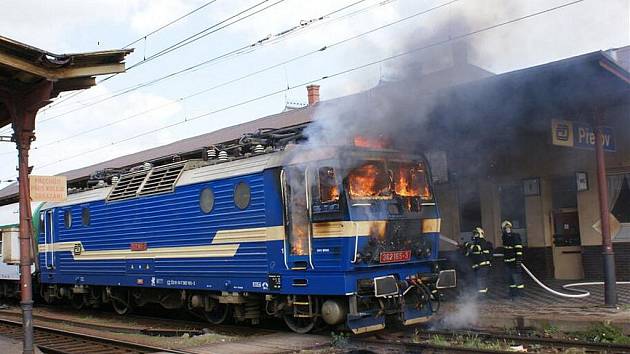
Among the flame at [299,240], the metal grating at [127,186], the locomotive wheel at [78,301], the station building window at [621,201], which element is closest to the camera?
the flame at [299,240]

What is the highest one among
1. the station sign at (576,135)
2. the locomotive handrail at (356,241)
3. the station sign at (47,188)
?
the station sign at (576,135)

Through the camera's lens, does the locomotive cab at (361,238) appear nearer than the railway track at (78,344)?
Yes

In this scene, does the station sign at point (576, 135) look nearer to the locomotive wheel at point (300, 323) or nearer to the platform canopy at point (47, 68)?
the locomotive wheel at point (300, 323)

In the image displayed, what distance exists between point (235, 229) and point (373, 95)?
327cm

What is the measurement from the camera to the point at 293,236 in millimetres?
9797

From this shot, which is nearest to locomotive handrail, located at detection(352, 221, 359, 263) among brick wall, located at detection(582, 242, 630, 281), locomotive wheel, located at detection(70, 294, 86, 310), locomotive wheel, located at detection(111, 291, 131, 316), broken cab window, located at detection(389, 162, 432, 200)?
broken cab window, located at detection(389, 162, 432, 200)

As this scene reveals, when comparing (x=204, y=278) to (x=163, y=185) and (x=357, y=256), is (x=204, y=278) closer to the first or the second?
(x=163, y=185)

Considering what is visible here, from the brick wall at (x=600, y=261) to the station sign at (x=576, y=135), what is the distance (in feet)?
7.72

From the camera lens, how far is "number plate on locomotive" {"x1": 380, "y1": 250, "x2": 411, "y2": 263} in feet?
31.3

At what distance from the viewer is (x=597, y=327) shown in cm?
902

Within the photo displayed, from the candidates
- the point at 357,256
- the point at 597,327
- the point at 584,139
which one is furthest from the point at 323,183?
the point at 584,139

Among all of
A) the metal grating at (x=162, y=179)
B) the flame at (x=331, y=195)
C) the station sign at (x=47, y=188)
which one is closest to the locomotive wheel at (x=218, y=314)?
the metal grating at (x=162, y=179)

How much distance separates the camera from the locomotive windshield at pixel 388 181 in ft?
31.2

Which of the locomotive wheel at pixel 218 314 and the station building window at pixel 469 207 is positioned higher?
the station building window at pixel 469 207
